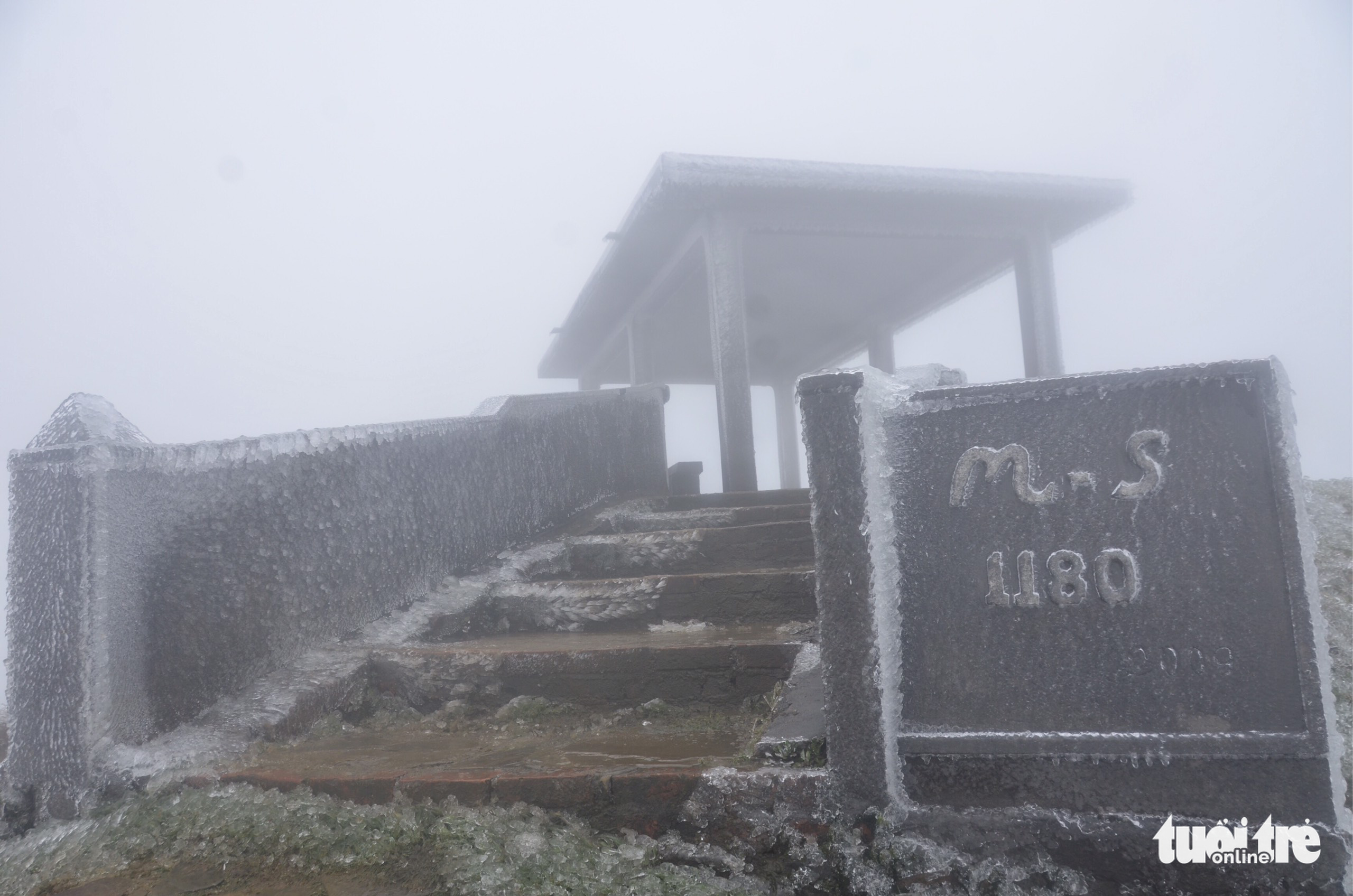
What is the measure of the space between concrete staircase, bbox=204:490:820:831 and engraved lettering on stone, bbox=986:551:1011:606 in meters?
0.62

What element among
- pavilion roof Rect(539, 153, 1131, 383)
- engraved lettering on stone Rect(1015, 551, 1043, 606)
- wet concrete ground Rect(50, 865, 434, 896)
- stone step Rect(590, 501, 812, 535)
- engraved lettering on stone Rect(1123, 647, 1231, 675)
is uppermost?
pavilion roof Rect(539, 153, 1131, 383)

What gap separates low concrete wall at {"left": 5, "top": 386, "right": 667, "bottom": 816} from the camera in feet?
7.46

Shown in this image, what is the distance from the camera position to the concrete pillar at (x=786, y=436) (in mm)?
15156

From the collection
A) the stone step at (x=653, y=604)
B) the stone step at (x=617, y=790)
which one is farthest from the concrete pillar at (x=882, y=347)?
the stone step at (x=617, y=790)

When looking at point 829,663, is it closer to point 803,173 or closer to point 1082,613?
point 1082,613

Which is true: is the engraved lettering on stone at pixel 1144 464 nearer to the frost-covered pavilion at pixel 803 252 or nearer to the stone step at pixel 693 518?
the stone step at pixel 693 518

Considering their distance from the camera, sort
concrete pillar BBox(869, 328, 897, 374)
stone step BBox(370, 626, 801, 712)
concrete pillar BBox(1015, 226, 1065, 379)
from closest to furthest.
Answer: stone step BBox(370, 626, 801, 712), concrete pillar BBox(1015, 226, 1065, 379), concrete pillar BBox(869, 328, 897, 374)

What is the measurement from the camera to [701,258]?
6.92 meters

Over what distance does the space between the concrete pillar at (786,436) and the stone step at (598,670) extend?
1221cm

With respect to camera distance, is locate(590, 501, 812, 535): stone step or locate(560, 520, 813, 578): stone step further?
locate(590, 501, 812, 535): stone step

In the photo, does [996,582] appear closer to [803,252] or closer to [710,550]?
[710,550]

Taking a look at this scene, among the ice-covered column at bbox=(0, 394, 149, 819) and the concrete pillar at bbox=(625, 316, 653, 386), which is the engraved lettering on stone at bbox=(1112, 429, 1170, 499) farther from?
the concrete pillar at bbox=(625, 316, 653, 386)

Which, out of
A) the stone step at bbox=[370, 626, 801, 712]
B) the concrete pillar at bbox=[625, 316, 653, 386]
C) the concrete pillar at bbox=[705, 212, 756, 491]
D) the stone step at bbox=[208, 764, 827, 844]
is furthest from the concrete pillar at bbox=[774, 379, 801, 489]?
the stone step at bbox=[208, 764, 827, 844]

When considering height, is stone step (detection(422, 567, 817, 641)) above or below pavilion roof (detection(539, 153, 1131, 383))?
below
